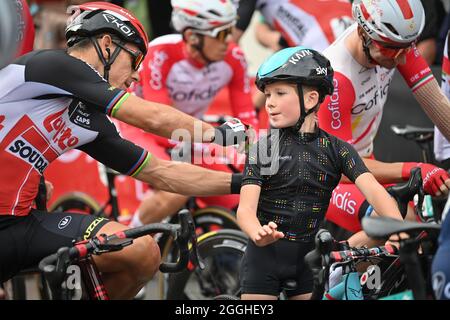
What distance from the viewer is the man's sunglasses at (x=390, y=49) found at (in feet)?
21.3

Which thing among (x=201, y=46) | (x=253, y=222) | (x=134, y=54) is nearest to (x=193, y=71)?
(x=201, y=46)

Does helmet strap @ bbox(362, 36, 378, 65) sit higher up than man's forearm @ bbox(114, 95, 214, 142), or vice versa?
helmet strap @ bbox(362, 36, 378, 65)

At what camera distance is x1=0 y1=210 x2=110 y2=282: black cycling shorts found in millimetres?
5824

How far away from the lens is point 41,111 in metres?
5.88

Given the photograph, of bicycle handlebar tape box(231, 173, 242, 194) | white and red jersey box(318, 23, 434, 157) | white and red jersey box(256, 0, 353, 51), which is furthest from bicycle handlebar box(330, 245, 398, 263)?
white and red jersey box(256, 0, 353, 51)

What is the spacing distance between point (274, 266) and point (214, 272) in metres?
2.32

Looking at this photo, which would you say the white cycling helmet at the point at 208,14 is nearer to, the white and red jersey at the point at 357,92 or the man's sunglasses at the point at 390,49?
the white and red jersey at the point at 357,92

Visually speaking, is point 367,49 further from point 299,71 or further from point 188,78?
point 188,78

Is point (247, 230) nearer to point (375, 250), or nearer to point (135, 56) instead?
point (375, 250)

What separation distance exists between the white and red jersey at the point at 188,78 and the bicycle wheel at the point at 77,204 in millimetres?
1182

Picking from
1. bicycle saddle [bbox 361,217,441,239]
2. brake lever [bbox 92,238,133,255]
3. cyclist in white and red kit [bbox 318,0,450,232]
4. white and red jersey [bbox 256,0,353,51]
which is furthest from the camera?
white and red jersey [bbox 256,0,353,51]

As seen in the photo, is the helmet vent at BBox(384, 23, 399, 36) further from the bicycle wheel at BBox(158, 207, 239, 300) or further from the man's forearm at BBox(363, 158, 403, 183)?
the bicycle wheel at BBox(158, 207, 239, 300)

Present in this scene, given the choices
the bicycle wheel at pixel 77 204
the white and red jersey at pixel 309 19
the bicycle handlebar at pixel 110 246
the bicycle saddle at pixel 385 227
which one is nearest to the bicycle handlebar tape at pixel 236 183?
the bicycle handlebar at pixel 110 246

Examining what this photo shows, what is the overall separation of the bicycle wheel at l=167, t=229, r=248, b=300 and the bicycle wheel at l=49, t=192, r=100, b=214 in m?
1.57
